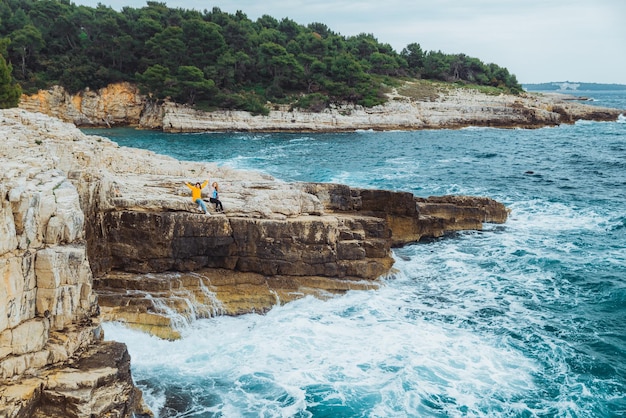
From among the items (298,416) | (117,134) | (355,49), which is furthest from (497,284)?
(355,49)

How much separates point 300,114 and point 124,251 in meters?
56.9

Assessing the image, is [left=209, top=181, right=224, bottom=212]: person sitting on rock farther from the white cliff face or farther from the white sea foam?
the white cliff face

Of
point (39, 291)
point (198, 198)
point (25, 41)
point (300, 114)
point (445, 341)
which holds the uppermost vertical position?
point (25, 41)

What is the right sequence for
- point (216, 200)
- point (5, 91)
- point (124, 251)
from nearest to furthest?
point (124, 251)
point (216, 200)
point (5, 91)

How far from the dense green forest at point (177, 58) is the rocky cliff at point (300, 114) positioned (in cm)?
178

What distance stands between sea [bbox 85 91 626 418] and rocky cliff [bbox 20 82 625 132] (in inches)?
1798

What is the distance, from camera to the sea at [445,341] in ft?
40.3

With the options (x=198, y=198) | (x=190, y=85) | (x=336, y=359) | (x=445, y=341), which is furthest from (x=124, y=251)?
(x=190, y=85)

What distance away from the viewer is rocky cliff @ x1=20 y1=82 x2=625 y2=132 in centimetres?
6806

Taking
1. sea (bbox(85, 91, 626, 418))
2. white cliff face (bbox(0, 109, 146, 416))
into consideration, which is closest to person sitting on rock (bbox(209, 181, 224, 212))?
sea (bbox(85, 91, 626, 418))

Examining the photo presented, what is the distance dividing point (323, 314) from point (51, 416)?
8773 millimetres

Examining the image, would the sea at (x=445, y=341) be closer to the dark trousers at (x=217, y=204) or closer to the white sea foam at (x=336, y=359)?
the white sea foam at (x=336, y=359)

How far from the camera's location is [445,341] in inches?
590

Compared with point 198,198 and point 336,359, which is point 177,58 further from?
point 336,359
